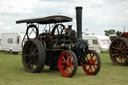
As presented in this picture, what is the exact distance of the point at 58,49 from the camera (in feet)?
26.3

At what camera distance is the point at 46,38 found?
8688 millimetres

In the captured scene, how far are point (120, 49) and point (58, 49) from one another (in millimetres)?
4282

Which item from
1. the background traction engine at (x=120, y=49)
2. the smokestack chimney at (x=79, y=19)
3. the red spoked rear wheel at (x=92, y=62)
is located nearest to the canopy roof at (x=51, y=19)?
the smokestack chimney at (x=79, y=19)

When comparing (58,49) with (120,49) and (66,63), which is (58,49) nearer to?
(66,63)

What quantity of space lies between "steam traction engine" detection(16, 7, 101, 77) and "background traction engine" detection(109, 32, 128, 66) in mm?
3152

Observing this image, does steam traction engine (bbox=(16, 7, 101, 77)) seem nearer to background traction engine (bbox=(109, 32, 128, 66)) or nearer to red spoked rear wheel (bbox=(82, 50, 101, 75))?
red spoked rear wheel (bbox=(82, 50, 101, 75))

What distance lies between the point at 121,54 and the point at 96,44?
35.9 ft

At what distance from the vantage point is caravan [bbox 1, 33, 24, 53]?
1949 centimetres

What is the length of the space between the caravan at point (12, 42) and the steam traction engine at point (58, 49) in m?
10.4

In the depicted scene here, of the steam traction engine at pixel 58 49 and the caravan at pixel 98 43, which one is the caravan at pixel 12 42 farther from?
the steam traction engine at pixel 58 49

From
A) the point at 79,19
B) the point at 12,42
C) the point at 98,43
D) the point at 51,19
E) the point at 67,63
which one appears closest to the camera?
the point at 67,63

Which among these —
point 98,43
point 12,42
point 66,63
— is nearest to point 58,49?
point 66,63

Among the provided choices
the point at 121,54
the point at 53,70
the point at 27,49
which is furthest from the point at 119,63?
the point at 27,49

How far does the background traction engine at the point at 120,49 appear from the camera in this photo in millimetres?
11009
